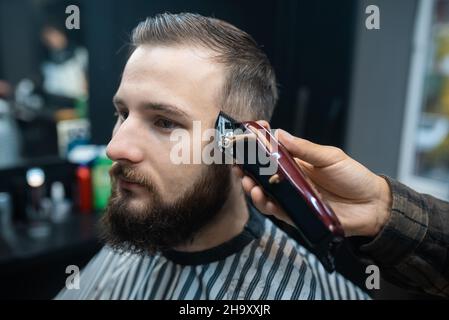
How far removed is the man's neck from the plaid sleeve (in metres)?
0.30

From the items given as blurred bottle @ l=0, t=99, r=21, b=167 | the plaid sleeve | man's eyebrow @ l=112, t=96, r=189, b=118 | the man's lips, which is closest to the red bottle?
blurred bottle @ l=0, t=99, r=21, b=167

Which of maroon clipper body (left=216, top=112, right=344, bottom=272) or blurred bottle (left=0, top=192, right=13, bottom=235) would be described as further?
blurred bottle (left=0, top=192, right=13, bottom=235)

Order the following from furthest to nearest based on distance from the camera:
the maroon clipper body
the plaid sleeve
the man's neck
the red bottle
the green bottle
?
the red bottle < the green bottle < the man's neck < the plaid sleeve < the maroon clipper body

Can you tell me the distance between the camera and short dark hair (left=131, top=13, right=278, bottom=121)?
0.76m

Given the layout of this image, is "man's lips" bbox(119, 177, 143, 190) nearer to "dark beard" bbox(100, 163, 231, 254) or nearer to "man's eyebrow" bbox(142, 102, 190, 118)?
"dark beard" bbox(100, 163, 231, 254)

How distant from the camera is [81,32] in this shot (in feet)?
4.65

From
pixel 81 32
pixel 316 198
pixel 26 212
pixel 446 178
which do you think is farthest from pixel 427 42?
pixel 26 212

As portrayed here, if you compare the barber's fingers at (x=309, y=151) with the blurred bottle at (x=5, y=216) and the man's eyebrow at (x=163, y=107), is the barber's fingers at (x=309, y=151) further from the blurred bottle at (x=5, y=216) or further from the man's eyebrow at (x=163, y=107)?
the blurred bottle at (x=5, y=216)

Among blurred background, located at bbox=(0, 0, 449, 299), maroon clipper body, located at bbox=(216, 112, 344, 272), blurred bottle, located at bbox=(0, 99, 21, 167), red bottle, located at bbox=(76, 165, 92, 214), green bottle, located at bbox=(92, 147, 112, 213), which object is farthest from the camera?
blurred bottle, located at bbox=(0, 99, 21, 167)

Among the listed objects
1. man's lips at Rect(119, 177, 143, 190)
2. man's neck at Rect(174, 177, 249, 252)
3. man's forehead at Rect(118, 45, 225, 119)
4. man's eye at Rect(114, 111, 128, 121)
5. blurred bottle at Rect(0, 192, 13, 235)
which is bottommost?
blurred bottle at Rect(0, 192, 13, 235)

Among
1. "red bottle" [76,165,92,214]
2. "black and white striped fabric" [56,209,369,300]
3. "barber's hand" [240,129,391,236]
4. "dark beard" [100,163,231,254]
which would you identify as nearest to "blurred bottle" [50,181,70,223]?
"red bottle" [76,165,92,214]

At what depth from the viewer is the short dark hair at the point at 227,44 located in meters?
0.76

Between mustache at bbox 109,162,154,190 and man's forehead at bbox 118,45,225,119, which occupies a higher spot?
man's forehead at bbox 118,45,225,119

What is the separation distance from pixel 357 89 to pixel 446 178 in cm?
39
